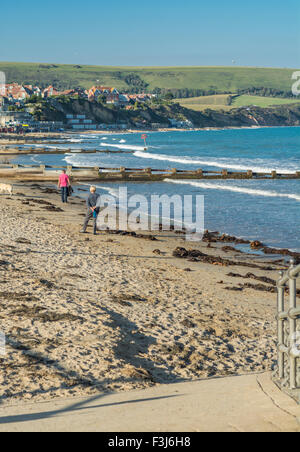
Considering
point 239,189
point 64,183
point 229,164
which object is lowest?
point 239,189

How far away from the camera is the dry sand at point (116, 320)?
21.8ft

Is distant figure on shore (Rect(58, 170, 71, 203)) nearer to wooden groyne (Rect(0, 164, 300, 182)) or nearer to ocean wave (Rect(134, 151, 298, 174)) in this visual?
wooden groyne (Rect(0, 164, 300, 182))

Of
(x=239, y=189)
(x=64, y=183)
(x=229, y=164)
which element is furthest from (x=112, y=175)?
(x=229, y=164)

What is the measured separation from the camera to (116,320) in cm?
879

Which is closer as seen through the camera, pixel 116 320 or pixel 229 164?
pixel 116 320

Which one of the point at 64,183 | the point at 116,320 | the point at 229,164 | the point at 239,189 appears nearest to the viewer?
the point at 116,320

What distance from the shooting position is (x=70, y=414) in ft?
17.3

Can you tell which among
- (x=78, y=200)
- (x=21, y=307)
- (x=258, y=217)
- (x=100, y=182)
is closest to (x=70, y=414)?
(x=21, y=307)

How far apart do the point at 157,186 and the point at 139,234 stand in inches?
672

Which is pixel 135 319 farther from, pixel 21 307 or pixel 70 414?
pixel 70 414

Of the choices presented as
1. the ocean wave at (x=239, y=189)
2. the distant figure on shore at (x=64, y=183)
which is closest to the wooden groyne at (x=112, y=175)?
the ocean wave at (x=239, y=189)

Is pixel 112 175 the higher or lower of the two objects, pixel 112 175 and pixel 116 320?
the higher

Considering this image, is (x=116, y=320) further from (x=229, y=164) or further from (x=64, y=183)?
(x=229, y=164)

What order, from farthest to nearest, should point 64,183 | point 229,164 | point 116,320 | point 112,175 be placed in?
1. point 229,164
2. point 112,175
3. point 64,183
4. point 116,320
